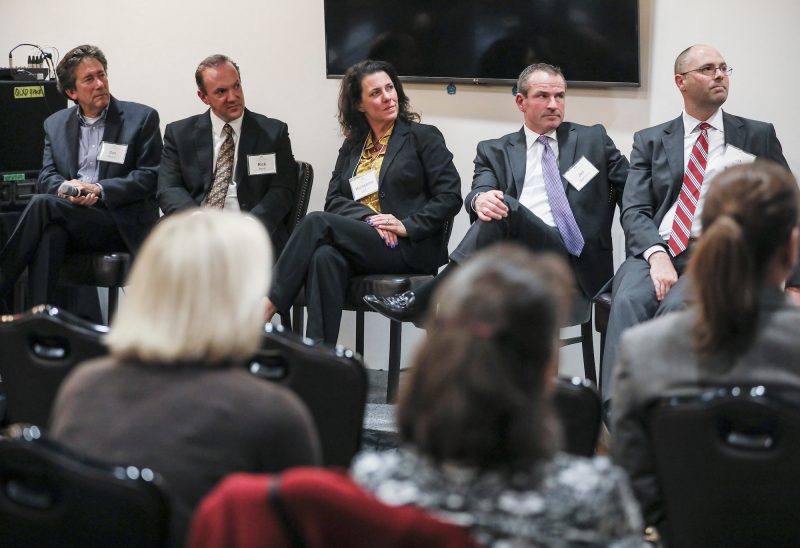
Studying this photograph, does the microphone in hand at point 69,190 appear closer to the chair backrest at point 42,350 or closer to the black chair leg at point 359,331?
the black chair leg at point 359,331

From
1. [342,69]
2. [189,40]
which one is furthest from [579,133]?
[189,40]

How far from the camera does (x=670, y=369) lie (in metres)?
2.00

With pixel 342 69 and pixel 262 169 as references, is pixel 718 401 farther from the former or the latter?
pixel 342 69

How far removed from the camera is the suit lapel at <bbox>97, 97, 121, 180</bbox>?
5453 millimetres

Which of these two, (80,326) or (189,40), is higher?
(189,40)

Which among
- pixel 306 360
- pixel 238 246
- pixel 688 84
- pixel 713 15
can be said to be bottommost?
pixel 306 360

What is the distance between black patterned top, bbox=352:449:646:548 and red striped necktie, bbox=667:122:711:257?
310 cm

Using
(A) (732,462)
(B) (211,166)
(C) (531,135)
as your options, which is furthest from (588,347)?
(A) (732,462)

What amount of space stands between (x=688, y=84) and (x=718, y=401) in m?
2.92

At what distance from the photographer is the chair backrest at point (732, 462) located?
Result: 1.76 m

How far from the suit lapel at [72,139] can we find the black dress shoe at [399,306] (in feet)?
6.01

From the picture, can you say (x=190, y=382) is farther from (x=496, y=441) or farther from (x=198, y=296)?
(x=496, y=441)

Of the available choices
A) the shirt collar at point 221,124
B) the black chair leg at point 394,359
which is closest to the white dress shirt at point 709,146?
the black chair leg at point 394,359

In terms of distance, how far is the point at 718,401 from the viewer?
1.76m
